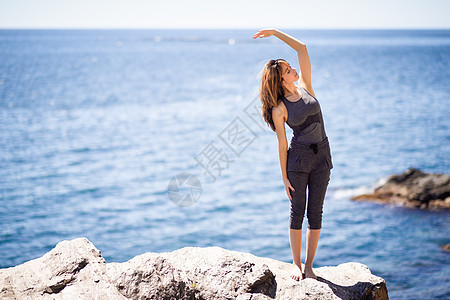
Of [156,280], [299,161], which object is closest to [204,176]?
[299,161]

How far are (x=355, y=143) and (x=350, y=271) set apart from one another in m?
17.8

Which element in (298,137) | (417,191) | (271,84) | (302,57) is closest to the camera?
(271,84)

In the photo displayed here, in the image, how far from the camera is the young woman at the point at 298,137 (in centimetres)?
423

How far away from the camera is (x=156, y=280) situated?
3721 mm

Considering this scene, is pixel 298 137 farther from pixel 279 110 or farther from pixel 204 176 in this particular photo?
pixel 204 176

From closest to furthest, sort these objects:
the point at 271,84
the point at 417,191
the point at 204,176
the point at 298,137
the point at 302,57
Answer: the point at 271,84
the point at 298,137
the point at 302,57
the point at 417,191
the point at 204,176

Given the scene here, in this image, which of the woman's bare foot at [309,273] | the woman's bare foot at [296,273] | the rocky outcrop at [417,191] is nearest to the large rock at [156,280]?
the woman's bare foot at [296,273]

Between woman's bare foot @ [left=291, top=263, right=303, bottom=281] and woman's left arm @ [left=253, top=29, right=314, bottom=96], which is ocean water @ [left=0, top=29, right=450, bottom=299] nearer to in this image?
woman's left arm @ [left=253, top=29, right=314, bottom=96]

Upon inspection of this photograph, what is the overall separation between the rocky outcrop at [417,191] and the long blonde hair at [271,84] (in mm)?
9862

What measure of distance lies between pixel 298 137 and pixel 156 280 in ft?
5.95

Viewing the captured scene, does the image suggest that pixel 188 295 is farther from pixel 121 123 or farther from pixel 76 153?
pixel 121 123

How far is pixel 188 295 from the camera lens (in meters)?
3.82

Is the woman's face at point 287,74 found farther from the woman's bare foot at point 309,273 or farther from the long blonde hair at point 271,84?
the woman's bare foot at point 309,273

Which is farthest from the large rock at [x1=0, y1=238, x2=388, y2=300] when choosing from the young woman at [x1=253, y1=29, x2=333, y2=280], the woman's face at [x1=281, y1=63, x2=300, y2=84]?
the woman's face at [x1=281, y1=63, x2=300, y2=84]
